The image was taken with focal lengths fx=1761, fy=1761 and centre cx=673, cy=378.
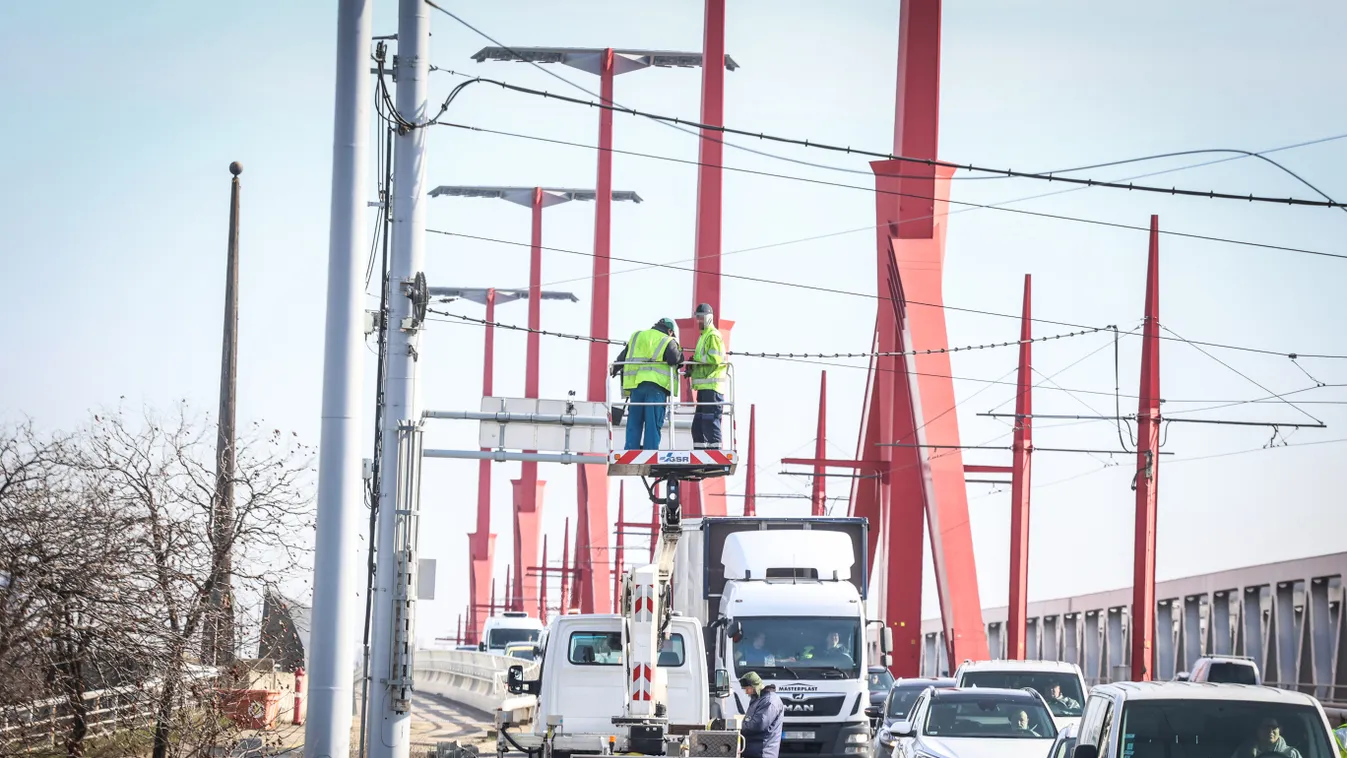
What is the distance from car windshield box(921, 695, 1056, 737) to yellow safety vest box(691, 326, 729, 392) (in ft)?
14.7

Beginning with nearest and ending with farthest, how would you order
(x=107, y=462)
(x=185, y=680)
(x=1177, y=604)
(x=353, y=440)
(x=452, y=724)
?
(x=185, y=680) < (x=353, y=440) < (x=107, y=462) < (x=452, y=724) < (x=1177, y=604)

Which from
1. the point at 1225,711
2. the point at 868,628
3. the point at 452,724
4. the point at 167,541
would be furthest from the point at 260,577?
the point at 452,724

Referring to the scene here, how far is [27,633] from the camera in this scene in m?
12.9

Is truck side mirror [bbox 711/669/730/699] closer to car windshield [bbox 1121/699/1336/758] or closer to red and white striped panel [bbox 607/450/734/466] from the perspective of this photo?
red and white striped panel [bbox 607/450/734/466]

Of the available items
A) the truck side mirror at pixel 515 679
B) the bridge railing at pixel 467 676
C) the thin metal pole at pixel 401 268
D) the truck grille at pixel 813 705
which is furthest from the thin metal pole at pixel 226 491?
the bridge railing at pixel 467 676

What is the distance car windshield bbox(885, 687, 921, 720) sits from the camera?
26812 mm

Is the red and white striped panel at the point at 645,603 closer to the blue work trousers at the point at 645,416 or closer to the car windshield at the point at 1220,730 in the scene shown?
the blue work trousers at the point at 645,416

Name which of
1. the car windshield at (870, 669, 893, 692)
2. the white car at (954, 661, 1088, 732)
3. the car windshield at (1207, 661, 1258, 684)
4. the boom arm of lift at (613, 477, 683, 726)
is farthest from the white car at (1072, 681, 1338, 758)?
the car windshield at (870, 669, 893, 692)

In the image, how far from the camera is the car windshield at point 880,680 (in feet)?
112

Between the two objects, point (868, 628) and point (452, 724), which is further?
point (452, 724)

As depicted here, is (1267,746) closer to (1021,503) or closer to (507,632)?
(1021,503)

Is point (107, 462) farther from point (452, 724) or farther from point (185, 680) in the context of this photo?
point (452, 724)

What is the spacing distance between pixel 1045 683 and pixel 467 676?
100ft

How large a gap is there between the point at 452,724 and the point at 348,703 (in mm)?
25720
